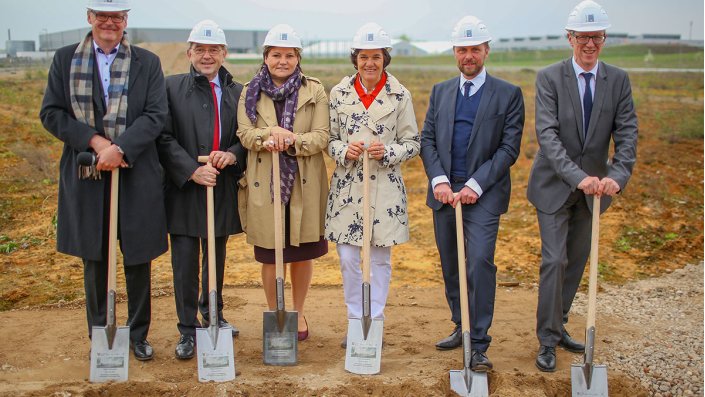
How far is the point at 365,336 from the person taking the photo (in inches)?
200

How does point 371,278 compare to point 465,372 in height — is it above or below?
above

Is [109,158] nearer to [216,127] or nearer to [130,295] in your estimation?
[216,127]

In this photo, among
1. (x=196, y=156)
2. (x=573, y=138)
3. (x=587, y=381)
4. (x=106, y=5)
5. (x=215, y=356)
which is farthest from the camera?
(x=196, y=156)

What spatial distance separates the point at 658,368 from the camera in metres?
5.37

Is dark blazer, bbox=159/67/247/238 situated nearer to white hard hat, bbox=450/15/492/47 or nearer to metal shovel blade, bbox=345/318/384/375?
metal shovel blade, bbox=345/318/384/375

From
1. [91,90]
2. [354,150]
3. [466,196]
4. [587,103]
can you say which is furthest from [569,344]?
[91,90]

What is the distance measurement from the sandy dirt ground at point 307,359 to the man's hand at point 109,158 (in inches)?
53.4

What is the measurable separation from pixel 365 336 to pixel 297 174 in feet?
3.87

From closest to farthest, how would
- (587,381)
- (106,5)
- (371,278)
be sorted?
(587,381) → (106,5) → (371,278)

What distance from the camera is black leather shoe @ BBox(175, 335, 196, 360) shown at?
5309 millimetres

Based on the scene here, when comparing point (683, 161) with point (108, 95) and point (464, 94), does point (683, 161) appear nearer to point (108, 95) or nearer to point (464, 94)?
point (464, 94)

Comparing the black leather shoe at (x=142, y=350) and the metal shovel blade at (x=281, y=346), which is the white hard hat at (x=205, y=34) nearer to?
the metal shovel blade at (x=281, y=346)

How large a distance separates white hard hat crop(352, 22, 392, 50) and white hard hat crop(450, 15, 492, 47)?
1.42ft

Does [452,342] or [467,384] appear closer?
[467,384]
